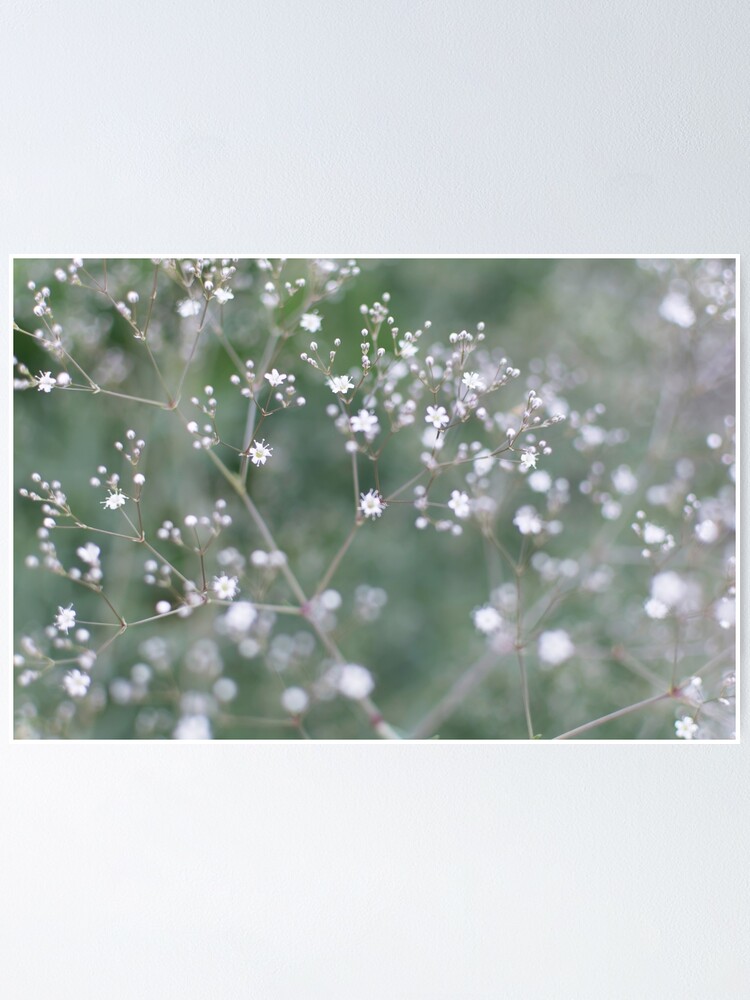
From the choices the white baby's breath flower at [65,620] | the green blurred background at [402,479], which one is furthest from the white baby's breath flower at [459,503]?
the white baby's breath flower at [65,620]

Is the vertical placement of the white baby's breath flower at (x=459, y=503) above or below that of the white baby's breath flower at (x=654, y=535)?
above

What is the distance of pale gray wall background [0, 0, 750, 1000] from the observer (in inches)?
43.5

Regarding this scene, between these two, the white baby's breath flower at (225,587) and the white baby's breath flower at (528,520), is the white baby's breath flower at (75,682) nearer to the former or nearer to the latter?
the white baby's breath flower at (225,587)

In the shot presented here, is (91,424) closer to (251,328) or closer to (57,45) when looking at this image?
(251,328)

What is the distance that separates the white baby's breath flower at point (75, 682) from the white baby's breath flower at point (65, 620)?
7 cm

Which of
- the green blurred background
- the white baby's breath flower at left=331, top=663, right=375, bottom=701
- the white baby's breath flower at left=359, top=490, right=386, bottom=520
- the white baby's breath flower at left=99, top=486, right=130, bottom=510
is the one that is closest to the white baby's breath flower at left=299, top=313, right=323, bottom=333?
the green blurred background

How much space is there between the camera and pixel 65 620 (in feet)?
3.62

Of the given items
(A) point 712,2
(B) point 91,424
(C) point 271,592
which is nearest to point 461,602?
(C) point 271,592

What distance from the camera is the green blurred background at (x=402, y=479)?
3.75 ft

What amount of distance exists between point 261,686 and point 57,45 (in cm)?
111

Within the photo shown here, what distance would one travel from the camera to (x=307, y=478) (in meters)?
1.23

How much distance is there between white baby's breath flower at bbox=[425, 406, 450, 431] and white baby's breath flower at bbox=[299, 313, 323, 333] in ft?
0.76

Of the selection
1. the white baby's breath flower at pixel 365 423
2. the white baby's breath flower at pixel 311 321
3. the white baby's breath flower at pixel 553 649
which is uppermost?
the white baby's breath flower at pixel 311 321

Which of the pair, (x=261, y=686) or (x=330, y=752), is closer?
(x=330, y=752)
